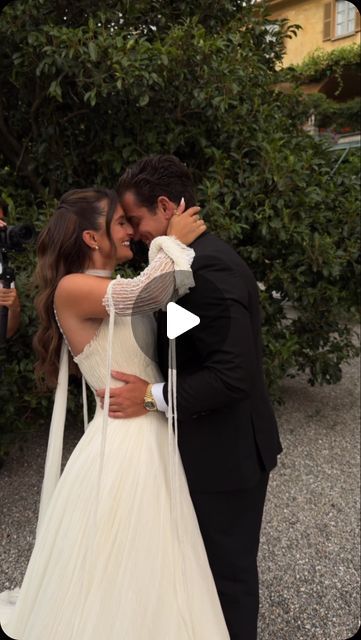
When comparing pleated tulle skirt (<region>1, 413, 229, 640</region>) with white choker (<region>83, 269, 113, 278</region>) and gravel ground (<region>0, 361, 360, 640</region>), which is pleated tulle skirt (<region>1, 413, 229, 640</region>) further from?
gravel ground (<region>0, 361, 360, 640</region>)

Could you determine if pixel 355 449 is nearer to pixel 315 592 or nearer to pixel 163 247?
pixel 315 592

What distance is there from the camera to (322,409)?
18.0 ft

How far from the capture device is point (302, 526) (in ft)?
10.8

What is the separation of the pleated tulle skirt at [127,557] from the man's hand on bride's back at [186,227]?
62cm

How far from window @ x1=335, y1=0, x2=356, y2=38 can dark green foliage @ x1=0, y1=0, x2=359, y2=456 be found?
1.47ft

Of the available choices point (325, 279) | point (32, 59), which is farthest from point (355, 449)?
point (32, 59)

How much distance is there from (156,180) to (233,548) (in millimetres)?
1301

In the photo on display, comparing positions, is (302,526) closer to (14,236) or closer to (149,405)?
(149,405)

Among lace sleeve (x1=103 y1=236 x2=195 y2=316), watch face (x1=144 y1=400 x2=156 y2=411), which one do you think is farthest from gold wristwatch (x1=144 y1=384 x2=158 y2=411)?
lace sleeve (x1=103 y1=236 x2=195 y2=316)

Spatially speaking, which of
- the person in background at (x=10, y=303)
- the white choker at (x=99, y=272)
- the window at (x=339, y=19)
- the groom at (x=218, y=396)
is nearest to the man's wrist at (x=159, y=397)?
the groom at (x=218, y=396)

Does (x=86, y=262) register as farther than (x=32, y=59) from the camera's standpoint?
No

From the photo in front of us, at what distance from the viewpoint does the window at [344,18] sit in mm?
3666

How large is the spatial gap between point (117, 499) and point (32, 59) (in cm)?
292

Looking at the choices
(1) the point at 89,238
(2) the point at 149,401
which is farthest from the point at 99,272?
(2) the point at 149,401
